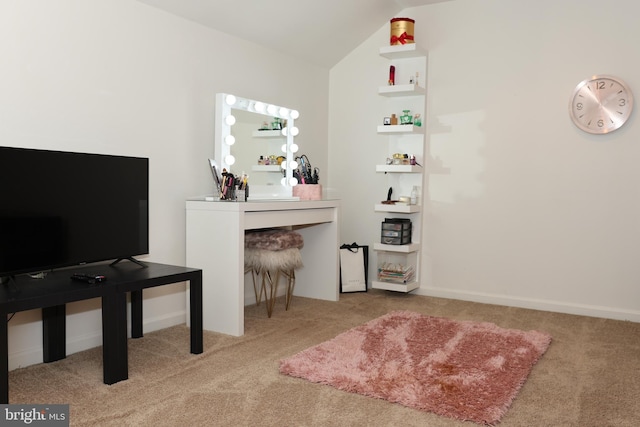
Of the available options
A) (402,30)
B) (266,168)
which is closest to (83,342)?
(266,168)

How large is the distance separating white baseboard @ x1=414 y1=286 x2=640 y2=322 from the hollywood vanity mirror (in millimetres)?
1451

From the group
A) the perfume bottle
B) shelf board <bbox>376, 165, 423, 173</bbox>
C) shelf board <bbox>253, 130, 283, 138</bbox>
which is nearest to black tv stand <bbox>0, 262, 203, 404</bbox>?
shelf board <bbox>253, 130, 283, 138</bbox>

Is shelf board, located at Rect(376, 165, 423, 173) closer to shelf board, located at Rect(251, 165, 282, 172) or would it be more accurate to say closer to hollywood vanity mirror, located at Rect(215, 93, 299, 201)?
hollywood vanity mirror, located at Rect(215, 93, 299, 201)

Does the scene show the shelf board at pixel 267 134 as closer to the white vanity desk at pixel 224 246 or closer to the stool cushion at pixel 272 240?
the white vanity desk at pixel 224 246

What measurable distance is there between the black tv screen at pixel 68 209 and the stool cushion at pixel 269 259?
77 cm

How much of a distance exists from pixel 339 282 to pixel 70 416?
8.58 feet

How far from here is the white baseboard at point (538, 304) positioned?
12.4ft

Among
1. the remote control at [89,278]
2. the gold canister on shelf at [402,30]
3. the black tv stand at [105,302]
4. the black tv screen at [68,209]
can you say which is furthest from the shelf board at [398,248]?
the remote control at [89,278]

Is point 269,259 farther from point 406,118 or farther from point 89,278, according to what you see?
point 406,118

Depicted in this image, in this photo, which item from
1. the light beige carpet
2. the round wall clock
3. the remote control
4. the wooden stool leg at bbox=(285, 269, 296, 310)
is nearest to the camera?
the light beige carpet

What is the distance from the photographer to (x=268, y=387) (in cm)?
239

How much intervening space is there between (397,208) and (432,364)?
1.73m

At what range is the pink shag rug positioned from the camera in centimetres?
226

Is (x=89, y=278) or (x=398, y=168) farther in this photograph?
(x=398, y=168)
